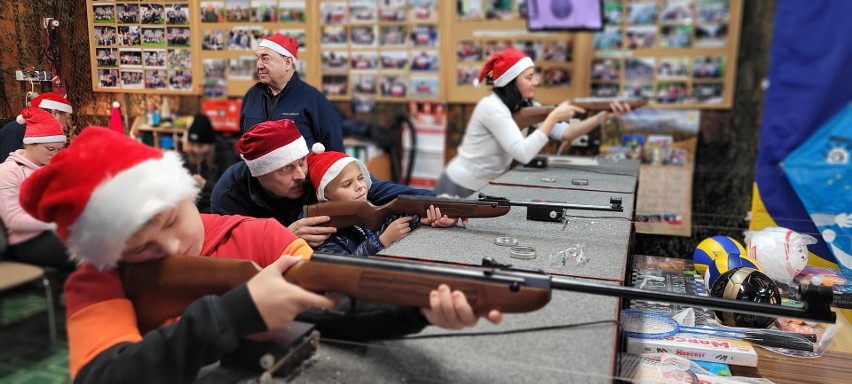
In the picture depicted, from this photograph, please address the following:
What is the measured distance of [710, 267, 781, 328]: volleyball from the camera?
1.66 m

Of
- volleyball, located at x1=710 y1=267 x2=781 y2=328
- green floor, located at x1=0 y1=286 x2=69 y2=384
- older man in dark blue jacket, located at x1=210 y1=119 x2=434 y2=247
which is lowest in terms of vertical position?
volleyball, located at x1=710 y1=267 x2=781 y2=328

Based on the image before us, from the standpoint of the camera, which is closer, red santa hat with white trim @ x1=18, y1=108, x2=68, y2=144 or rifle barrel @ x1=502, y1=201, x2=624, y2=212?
red santa hat with white trim @ x1=18, y1=108, x2=68, y2=144

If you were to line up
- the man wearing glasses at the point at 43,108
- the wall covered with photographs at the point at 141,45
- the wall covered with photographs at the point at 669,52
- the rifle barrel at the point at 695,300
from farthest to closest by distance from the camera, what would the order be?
the wall covered with photographs at the point at 669,52
the wall covered with photographs at the point at 141,45
the man wearing glasses at the point at 43,108
the rifle barrel at the point at 695,300

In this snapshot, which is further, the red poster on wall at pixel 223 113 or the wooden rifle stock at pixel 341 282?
the red poster on wall at pixel 223 113

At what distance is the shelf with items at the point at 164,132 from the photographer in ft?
5.13

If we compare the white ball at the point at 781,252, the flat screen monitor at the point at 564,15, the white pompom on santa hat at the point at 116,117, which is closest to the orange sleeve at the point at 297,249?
the white pompom on santa hat at the point at 116,117

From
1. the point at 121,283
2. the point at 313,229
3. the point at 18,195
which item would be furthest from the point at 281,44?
the point at 121,283

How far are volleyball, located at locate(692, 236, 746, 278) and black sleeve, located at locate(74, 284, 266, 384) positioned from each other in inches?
60.7

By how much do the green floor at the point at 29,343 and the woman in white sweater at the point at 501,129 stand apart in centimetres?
223

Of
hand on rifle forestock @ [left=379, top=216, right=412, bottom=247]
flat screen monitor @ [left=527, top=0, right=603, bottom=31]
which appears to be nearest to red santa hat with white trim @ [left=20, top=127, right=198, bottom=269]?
hand on rifle forestock @ [left=379, top=216, right=412, bottom=247]

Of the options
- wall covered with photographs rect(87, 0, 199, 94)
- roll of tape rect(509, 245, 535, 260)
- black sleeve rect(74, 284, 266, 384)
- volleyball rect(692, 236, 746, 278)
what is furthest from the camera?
volleyball rect(692, 236, 746, 278)

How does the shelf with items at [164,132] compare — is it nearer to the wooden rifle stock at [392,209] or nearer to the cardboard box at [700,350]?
the wooden rifle stock at [392,209]

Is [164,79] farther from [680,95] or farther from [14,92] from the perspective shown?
[680,95]

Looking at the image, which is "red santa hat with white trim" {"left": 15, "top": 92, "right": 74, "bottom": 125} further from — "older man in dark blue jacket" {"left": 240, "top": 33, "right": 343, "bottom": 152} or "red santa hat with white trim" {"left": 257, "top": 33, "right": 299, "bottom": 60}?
"red santa hat with white trim" {"left": 257, "top": 33, "right": 299, "bottom": 60}
